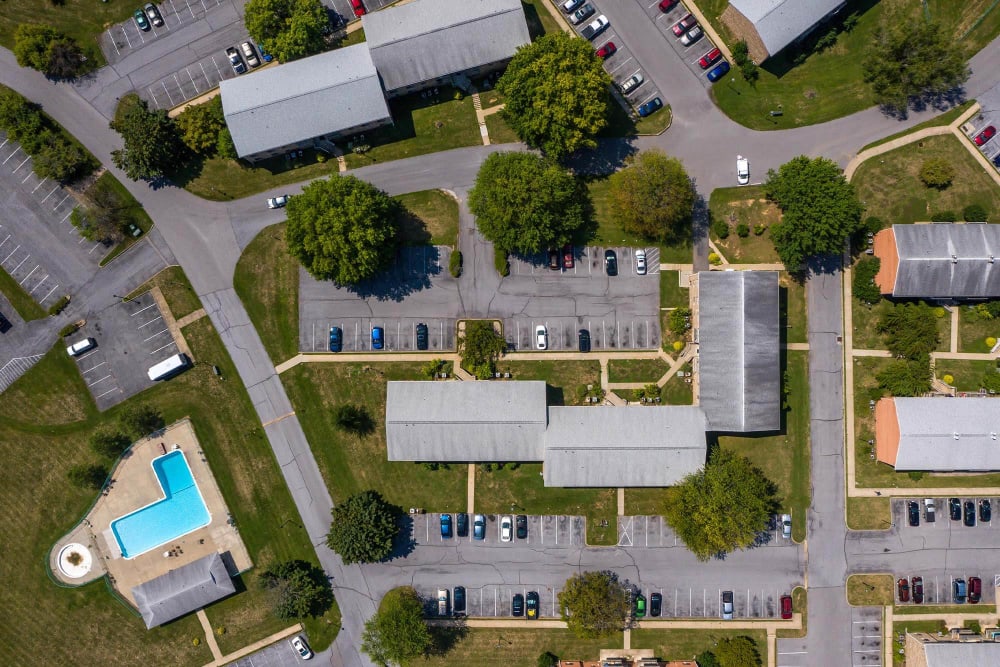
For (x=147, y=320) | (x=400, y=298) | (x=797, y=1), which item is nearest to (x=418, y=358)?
(x=400, y=298)

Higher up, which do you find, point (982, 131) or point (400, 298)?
point (982, 131)

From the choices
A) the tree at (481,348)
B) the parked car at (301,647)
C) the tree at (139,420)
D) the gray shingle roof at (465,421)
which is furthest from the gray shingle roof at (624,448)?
the tree at (139,420)

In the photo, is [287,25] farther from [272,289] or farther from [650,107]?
[650,107]

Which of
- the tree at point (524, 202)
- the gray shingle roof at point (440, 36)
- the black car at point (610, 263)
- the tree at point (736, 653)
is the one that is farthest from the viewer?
the black car at point (610, 263)

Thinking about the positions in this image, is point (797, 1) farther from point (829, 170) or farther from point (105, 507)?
point (105, 507)

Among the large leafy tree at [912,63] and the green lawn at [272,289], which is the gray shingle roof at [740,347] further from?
the green lawn at [272,289]

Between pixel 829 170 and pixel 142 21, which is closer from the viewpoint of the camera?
pixel 829 170

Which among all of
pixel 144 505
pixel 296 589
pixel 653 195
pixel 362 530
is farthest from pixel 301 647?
pixel 653 195

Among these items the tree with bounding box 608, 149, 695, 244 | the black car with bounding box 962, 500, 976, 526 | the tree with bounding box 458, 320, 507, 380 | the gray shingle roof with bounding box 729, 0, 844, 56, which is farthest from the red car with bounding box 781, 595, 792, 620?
the gray shingle roof with bounding box 729, 0, 844, 56
